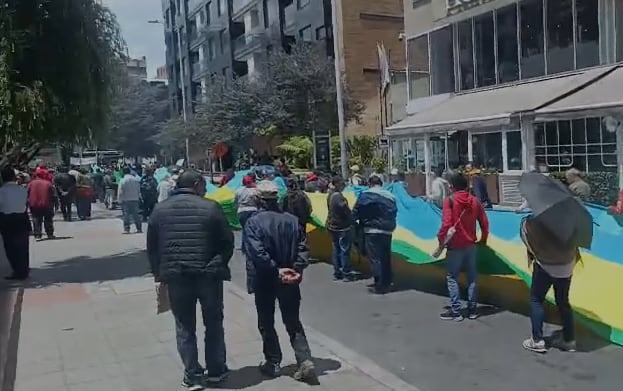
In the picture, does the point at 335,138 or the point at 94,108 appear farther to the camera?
the point at 335,138

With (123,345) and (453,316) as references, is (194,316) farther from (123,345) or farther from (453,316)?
(453,316)

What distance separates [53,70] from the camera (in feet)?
36.9

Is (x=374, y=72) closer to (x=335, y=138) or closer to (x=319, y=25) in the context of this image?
(x=319, y=25)

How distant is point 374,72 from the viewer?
39.6 meters

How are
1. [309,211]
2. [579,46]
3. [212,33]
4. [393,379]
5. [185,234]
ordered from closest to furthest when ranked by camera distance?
1. [185,234]
2. [393,379]
3. [309,211]
4. [579,46]
5. [212,33]

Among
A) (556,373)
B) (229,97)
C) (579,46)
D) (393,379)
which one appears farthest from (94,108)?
(229,97)

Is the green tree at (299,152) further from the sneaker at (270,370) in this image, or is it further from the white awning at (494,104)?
the sneaker at (270,370)

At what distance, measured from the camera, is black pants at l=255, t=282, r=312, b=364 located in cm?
580

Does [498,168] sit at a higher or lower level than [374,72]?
lower

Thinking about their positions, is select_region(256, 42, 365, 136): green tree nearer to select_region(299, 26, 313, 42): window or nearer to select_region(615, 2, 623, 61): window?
select_region(299, 26, 313, 42): window

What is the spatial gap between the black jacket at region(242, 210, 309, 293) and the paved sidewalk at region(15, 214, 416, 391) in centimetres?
93

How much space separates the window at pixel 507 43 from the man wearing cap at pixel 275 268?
Answer: 62.9ft

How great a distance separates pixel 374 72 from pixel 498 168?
58.3 ft

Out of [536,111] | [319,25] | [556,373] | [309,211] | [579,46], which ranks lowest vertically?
[556,373]
